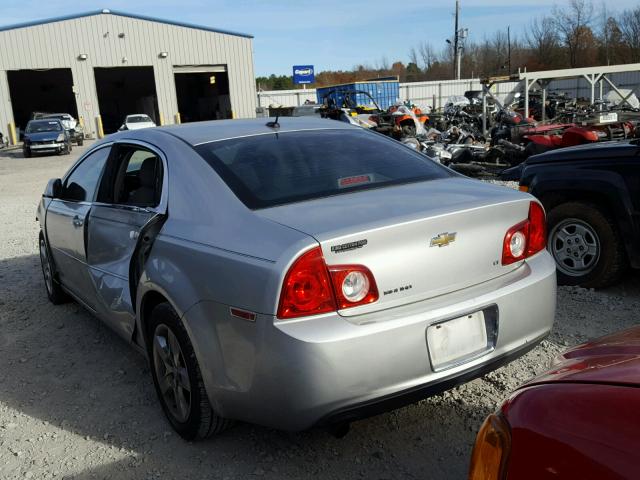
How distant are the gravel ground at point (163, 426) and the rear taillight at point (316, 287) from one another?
2.96 ft

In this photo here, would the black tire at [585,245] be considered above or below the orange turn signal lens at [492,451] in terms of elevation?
below

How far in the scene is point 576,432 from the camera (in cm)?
130

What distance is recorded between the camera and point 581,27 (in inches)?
2343

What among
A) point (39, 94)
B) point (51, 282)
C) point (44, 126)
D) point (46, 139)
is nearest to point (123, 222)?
point (51, 282)

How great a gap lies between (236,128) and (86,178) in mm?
A: 1495

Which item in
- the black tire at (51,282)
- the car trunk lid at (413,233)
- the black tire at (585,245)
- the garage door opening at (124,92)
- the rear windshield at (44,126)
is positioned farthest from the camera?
the garage door opening at (124,92)

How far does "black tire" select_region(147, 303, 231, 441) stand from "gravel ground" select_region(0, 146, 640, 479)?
0.40ft

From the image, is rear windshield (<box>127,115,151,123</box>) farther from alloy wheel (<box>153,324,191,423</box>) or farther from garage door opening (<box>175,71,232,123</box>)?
alloy wheel (<box>153,324,191,423</box>)

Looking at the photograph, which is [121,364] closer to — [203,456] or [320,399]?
[203,456]

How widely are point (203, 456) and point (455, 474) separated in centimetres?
124

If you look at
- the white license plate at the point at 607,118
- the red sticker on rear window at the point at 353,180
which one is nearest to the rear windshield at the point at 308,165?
the red sticker on rear window at the point at 353,180

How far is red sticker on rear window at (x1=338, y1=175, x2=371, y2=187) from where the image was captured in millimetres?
3186

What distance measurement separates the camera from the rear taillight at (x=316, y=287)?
7.98 ft

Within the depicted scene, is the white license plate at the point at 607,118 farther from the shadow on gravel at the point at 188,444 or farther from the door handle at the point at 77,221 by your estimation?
the door handle at the point at 77,221
